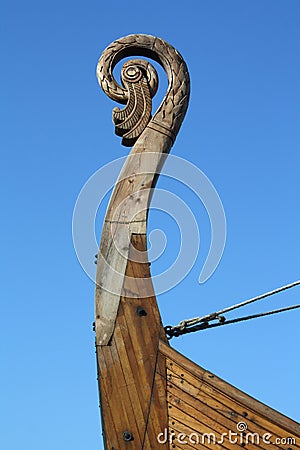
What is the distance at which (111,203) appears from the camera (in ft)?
20.1

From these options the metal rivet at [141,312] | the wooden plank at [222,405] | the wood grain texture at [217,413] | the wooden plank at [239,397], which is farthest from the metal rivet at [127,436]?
the metal rivet at [141,312]

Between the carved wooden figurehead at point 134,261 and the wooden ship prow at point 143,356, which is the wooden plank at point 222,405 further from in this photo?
the carved wooden figurehead at point 134,261

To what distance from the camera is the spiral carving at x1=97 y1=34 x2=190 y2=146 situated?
6.37 m

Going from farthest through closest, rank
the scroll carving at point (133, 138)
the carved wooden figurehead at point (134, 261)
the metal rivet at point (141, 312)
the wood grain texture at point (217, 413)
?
the scroll carving at point (133, 138) < the metal rivet at point (141, 312) < the carved wooden figurehead at point (134, 261) < the wood grain texture at point (217, 413)

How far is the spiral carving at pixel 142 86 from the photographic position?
6371 mm

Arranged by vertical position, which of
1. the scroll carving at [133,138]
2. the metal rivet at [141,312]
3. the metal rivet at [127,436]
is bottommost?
the metal rivet at [127,436]

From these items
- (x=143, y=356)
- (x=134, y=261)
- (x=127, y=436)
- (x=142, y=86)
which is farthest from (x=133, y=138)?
(x=127, y=436)

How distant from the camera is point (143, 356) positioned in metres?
5.61

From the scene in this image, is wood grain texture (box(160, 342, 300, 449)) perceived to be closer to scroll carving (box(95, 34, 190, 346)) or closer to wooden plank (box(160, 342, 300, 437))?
wooden plank (box(160, 342, 300, 437))

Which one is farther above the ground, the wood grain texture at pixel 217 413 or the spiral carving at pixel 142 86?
the spiral carving at pixel 142 86

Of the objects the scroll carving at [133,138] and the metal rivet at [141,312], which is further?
the scroll carving at [133,138]

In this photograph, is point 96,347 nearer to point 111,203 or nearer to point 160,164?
point 111,203

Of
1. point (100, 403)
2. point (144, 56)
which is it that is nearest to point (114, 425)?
point (100, 403)

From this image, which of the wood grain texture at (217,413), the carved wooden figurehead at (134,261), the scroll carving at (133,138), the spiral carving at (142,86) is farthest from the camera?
the spiral carving at (142,86)
